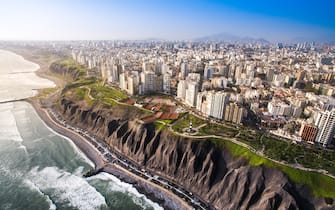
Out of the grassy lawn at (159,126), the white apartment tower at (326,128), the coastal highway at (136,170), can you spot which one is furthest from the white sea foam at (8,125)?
the white apartment tower at (326,128)

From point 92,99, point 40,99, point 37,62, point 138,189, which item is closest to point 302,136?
point 138,189

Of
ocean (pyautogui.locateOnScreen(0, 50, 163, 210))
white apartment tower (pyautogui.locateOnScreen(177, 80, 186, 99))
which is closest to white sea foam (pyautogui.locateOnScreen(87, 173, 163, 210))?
ocean (pyautogui.locateOnScreen(0, 50, 163, 210))

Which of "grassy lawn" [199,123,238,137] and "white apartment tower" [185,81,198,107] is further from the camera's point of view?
"white apartment tower" [185,81,198,107]

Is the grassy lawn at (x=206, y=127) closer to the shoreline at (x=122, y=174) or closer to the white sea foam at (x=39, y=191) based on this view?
the shoreline at (x=122, y=174)

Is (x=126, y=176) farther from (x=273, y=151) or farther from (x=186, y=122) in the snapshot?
(x=273, y=151)

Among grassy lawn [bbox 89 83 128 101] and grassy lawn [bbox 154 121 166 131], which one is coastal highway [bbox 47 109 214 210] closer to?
grassy lawn [bbox 154 121 166 131]

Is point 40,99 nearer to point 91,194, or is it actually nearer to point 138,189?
point 91,194

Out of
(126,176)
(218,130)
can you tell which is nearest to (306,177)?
(218,130)
